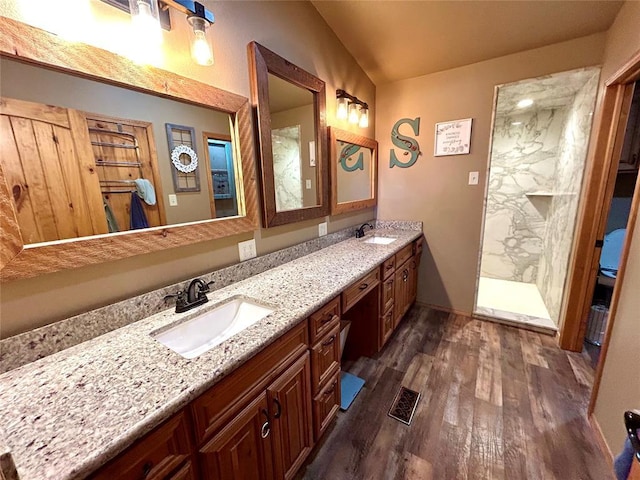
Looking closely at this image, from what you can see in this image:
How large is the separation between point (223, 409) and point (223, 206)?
34.8 inches

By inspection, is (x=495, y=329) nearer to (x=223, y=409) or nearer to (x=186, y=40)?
(x=223, y=409)

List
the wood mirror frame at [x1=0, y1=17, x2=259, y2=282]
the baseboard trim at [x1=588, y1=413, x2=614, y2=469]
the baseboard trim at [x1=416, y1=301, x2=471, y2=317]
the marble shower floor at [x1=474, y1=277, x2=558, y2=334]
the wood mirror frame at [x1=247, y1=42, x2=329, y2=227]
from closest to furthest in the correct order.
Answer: the wood mirror frame at [x1=0, y1=17, x2=259, y2=282] → the baseboard trim at [x1=588, y1=413, x2=614, y2=469] → the wood mirror frame at [x1=247, y1=42, x2=329, y2=227] → the marble shower floor at [x1=474, y1=277, x2=558, y2=334] → the baseboard trim at [x1=416, y1=301, x2=471, y2=317]

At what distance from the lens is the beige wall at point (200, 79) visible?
2.63ft

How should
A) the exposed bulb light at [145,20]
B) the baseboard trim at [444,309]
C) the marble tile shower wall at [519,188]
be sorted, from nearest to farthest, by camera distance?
the exposed bulb light at [145,20] → the baseboard trim at [444,309] → the marble tile shower wall at [519,188]

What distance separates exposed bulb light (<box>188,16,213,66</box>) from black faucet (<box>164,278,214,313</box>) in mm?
939

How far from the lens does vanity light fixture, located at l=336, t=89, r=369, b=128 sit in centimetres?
210

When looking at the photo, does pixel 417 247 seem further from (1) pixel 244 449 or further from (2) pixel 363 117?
(1) pixel 244 449

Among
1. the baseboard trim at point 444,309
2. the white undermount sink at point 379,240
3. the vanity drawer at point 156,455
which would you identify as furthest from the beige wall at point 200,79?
the baseboard trim at point 444,309

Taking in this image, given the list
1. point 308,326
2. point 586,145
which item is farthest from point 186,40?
point 586,145

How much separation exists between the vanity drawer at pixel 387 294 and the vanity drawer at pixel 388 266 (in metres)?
0.05

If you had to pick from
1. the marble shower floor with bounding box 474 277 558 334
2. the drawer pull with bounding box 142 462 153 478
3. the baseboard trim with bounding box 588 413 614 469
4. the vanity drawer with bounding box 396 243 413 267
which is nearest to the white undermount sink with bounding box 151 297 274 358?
the drawer pull with bounding box 142 462 153 478

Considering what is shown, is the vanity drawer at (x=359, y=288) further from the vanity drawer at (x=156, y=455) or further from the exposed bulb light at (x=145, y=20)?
the exposed bulb light at (x=145, y=20)

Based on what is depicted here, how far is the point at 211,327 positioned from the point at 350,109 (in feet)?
6.50

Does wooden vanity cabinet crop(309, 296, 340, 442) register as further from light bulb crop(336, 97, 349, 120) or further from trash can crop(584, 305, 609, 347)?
trash can crop(584, 305, 609, 347)
